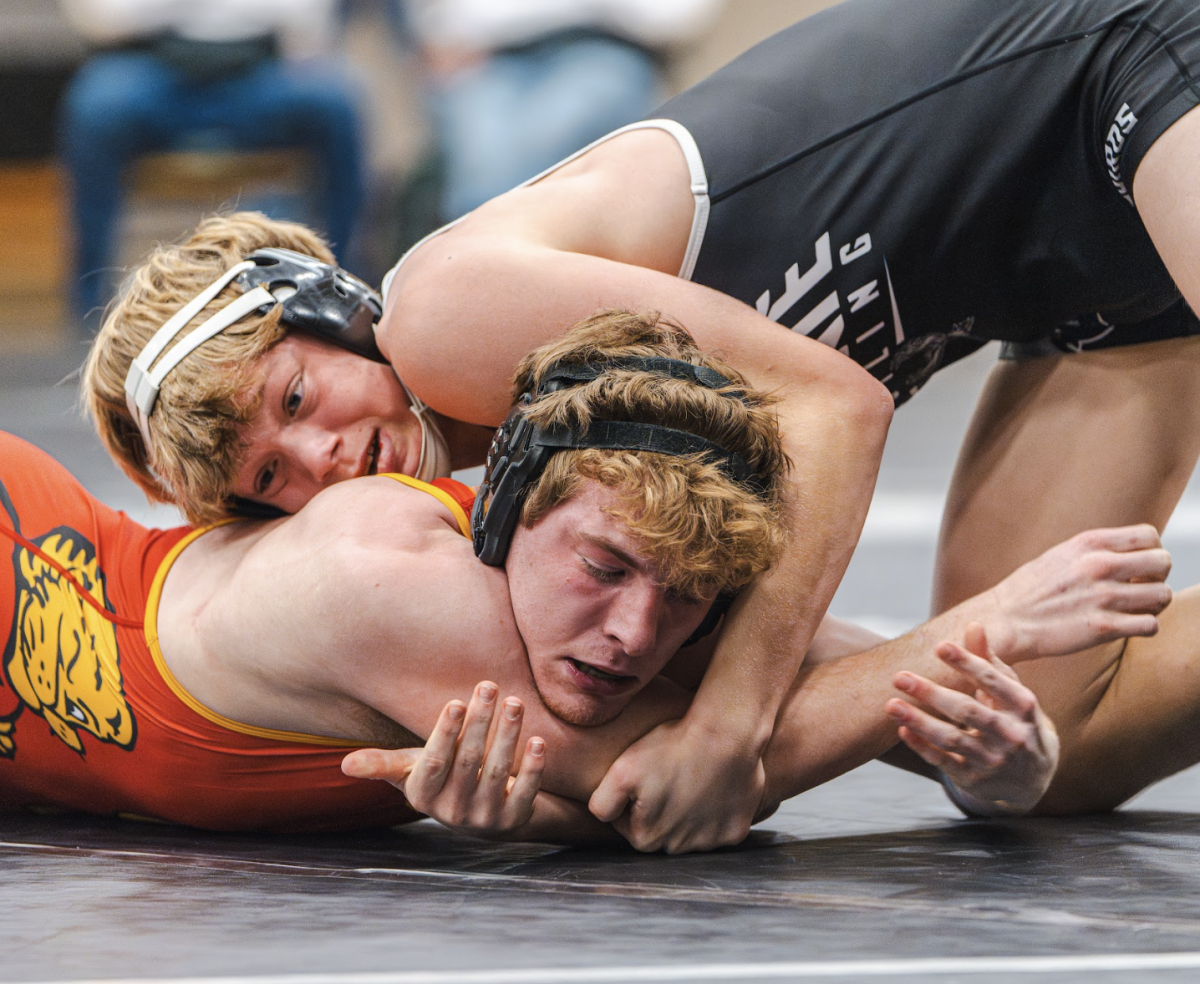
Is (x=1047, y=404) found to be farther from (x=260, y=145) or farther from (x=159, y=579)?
(x=260, y=145)

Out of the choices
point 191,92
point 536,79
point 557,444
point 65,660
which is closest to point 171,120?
point 191,92

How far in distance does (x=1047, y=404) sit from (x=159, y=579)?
1233 mm

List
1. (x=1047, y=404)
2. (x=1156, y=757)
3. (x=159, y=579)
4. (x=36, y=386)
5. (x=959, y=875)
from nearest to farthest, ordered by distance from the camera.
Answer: (x=959, y=875), (x=159, y=579), (x=1156, y=757), (x=1047, y=404), (x=36, y=386)

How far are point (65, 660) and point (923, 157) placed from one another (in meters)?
1.20

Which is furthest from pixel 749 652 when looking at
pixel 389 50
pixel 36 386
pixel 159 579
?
pixel 389 50

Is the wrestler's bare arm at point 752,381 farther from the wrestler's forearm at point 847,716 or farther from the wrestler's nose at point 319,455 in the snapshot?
the wrestler's nose at point 319,455

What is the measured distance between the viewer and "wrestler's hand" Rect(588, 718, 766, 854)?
5.51 ft

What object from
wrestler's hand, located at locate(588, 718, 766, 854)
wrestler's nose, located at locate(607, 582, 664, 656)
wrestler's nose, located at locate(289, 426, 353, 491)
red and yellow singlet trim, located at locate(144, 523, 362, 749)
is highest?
wrestler's nose, located at locate(289, 426, 353, 491)

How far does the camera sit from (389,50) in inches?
349

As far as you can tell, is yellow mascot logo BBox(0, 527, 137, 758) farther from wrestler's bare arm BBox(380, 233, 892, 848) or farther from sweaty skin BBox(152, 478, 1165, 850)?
wrestler's bare arm BBox(380, 233, 892, 848)

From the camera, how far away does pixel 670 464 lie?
1628 mm

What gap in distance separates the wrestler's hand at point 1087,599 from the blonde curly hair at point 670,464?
0.27 m

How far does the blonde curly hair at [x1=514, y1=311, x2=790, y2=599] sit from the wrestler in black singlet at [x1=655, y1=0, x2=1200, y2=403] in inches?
10.4

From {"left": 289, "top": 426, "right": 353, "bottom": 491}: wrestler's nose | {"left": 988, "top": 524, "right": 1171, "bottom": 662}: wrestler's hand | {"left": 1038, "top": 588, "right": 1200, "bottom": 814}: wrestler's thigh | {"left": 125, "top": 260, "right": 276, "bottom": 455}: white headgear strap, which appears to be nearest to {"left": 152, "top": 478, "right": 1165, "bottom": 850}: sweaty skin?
{"left": 988, "top": 524, "right": 1171, "bottom": 662}: wrestler's hand
